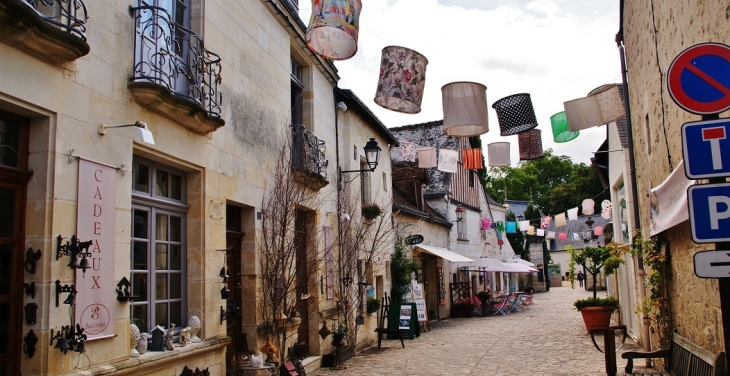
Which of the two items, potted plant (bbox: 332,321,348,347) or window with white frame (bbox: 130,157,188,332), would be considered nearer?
window with white frame (bbox: 130,157,188,332)

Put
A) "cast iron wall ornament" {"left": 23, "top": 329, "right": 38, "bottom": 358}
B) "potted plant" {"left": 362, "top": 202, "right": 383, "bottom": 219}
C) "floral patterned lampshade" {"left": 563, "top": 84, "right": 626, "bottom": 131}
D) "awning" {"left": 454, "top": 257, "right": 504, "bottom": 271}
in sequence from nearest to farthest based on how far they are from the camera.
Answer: "cast iron wall ornament" {"left": 23, "top": 329, "right": 38, "bottom": 358} < "floral patterned lampshade" {"left": 563, "top": 84, "right": 626, "bottom": 131} < "potted plant" {"left": 362, "top": 202, "right": 383, "bottom": 219} < "awning" {"left": 454, "top": 257, "right": 504, "bottom": 271}

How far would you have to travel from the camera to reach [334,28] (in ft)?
22.7

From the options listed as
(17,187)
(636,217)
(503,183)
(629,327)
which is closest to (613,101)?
(636,217)

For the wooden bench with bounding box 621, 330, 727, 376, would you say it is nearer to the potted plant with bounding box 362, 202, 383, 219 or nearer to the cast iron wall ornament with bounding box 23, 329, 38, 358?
the cast iron wall ornament with bounding box 23, 329, 38, 358

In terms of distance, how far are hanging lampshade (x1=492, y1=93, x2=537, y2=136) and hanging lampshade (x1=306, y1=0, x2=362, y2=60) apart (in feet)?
12.4

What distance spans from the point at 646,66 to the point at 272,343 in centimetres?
600

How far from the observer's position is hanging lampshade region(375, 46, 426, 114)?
Result: 8031 mm

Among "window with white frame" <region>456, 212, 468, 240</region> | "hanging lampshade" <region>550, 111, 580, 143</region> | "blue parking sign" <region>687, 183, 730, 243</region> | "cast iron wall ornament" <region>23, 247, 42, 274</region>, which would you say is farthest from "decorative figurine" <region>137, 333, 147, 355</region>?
"window with white frame" <region>456, 212, 468, 240</region>

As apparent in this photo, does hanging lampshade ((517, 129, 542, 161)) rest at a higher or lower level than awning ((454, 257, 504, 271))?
higher

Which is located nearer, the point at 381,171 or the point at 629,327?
the point at 629,327

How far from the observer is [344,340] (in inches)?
458

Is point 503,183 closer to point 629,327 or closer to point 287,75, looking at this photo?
point 629,327

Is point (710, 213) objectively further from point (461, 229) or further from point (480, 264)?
point (461, 229)

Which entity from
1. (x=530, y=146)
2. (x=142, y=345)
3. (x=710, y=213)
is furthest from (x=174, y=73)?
(x=530, y=146)
